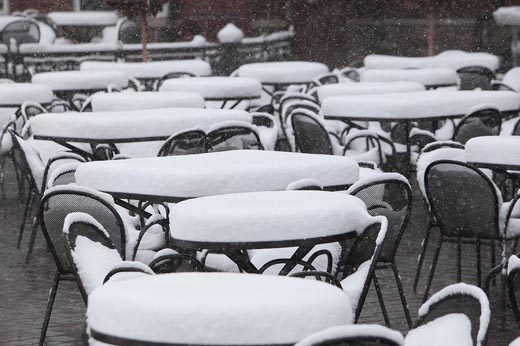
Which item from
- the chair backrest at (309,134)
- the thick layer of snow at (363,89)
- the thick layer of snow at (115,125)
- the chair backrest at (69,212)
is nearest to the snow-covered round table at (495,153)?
the chair backrest at (69,212)

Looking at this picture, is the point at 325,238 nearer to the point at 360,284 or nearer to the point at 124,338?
the point at 360,284

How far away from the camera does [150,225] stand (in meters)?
6.21

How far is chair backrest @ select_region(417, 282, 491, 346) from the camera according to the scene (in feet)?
12.2

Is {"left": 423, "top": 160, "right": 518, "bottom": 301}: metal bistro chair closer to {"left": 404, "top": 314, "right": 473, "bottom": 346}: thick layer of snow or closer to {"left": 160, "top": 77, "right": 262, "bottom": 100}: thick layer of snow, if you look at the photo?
{"left": 404, "top": 314, "right": 473, "bottom": 346}: thick layer of snow

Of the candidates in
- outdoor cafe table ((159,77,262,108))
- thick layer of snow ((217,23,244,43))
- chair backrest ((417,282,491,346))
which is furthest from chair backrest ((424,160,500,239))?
thick layer of snow ((217,23,244,43))

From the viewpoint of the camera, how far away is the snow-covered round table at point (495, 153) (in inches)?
267

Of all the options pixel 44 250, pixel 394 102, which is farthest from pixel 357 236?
pixel 394 102

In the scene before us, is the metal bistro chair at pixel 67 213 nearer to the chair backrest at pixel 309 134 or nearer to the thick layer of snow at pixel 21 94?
the chair backrest at pixel 309 134

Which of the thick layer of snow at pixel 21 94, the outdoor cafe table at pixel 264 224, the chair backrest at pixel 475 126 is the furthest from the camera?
the thick layer of snow at pixel 21 94

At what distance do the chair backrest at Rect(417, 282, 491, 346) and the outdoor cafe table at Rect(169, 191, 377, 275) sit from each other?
0.90m

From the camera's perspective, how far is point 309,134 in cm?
970

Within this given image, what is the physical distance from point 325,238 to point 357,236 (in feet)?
0.83

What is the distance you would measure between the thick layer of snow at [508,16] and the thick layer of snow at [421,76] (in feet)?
25.7

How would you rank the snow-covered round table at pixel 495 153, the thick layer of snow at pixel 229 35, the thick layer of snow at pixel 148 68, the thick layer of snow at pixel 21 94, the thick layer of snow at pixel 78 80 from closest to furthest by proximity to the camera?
the snow-covered round table at pixel 495 153
the thick layer of snow at pixel 21 94
the thick layer of snow at pixel 78 80
the thick layer of snow at pixel 148 68
the thick layer of snow at pixel 229 35
